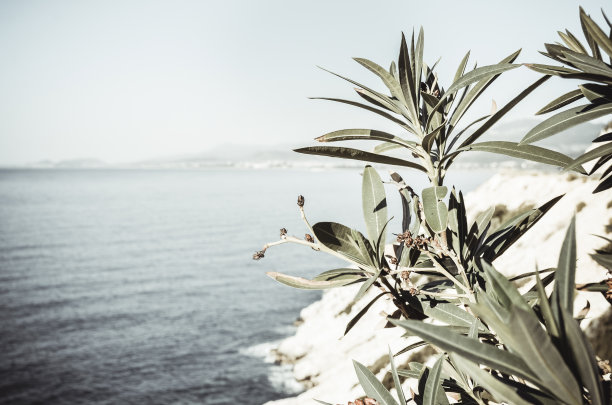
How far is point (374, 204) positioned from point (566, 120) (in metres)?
0.72

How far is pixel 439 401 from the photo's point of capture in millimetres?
1423

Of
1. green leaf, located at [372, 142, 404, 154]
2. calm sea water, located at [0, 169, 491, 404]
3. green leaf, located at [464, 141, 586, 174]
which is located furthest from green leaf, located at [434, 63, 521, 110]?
calm sea water, located at [0, 169, 491, 404]

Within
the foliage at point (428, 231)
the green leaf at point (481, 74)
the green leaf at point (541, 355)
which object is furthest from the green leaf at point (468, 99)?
the green leaf at point (541, 355)

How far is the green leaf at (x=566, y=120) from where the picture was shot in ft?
4.57

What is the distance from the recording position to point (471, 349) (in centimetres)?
83

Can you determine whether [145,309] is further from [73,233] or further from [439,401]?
[73,233]

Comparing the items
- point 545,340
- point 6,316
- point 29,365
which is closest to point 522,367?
point 545,340

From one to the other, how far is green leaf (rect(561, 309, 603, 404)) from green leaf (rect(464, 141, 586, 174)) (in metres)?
0.76

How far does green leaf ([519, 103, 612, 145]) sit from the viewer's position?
4.57ft

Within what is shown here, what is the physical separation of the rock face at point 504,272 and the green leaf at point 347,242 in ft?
0.71

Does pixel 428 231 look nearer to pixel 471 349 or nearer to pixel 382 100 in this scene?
pixel 382 100

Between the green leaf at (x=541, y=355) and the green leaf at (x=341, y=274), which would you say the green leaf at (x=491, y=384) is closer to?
the green leaf at (x=541, y=355)

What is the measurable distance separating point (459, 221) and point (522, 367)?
2.68ft

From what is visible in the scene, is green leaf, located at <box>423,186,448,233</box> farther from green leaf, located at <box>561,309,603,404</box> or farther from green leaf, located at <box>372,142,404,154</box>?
green leaf, located at <box>561,309,603,404</box>
